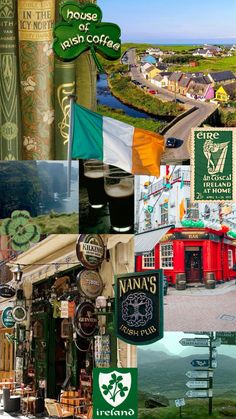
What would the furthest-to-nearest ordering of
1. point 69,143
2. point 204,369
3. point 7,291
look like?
point 7,291 < point 204,369 < point 69,143

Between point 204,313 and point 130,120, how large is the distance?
1269 mm

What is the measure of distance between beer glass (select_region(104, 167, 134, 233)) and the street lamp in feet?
2.13

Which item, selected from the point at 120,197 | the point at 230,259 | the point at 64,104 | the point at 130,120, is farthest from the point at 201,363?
the point at 64,104

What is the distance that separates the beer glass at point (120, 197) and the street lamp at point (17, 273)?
649 mm

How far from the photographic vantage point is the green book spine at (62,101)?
5008mm

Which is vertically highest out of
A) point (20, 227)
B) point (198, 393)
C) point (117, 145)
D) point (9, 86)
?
point (9, 86)

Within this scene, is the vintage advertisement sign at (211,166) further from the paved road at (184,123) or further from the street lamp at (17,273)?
the street lamp at (17,273)

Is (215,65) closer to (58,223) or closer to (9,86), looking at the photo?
(9,86)

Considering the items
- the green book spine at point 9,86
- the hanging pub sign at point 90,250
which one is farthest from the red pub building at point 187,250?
the green book spine at point 9,86

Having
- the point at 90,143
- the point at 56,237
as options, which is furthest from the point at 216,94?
the point at 56,237

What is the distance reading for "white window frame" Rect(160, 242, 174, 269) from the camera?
503 centimetres

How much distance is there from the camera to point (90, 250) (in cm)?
501

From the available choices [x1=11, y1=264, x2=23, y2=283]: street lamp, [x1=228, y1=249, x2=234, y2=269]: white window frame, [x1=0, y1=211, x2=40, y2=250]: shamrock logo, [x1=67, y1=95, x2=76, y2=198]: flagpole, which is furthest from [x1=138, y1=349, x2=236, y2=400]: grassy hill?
[x1=67, y1=95, x2=76, y2=198]: flagpole

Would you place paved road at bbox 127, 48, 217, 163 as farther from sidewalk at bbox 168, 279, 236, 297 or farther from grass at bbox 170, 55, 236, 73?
sidewalk at bbox 168, 279, 236, 297
